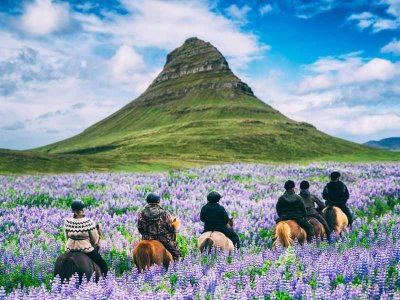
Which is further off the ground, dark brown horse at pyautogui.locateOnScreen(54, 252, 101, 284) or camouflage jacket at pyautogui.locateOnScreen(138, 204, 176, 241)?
camouflage jacket at pyautogui.locateOnScreen(138, 204, 176, 241)

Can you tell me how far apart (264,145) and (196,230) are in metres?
117

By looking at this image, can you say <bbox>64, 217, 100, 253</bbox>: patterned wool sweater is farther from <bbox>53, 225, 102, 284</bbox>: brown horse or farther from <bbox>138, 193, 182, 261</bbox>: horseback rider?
<bbox>138, 193, 182, 261</bbox>: horseback rider

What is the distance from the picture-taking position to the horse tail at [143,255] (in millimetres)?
10125

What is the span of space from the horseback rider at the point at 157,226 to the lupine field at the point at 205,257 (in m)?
0.78

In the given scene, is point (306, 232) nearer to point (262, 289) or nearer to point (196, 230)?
point (196, 230)

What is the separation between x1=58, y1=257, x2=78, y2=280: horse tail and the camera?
Result: 8883 millimetres

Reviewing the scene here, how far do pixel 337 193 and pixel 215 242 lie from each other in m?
5.68

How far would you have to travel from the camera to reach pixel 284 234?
12148 mm

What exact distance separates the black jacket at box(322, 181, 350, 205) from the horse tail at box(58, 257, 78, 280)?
9.36 metres

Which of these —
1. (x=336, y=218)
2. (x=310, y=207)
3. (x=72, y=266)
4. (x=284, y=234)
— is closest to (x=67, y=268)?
(x=72, y=266)

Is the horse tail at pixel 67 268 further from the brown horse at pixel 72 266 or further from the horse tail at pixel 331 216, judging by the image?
the horse tail at pixel 331 216

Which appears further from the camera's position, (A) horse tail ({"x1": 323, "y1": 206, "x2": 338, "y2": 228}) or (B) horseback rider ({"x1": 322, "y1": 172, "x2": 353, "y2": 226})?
(B) horseback rider ({"x1": 322, "y1": 172, "x2": 353, "y2": 226})

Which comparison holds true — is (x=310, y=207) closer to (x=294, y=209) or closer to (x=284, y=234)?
(x=294, y=209)

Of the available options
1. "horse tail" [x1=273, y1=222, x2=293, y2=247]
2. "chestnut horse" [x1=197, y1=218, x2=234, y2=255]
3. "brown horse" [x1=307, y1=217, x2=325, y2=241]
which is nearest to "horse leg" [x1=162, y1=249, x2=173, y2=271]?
"chestnut horse" [x1=197, y1=218, x2=234, y2=255]
